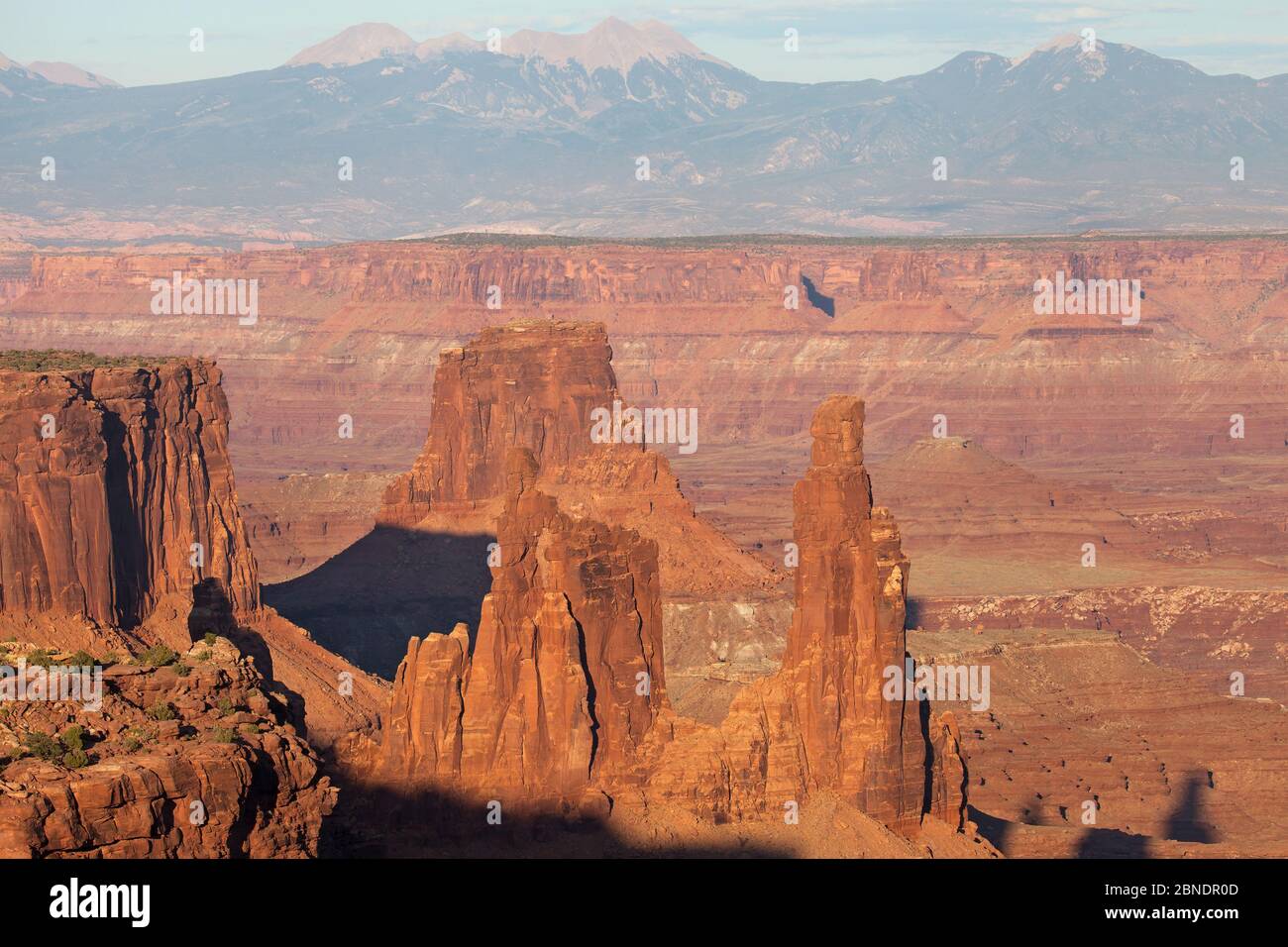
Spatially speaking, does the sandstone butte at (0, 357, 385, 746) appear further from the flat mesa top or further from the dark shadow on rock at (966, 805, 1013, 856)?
the dark shadow on rock at (966, 805, 1013, 856)

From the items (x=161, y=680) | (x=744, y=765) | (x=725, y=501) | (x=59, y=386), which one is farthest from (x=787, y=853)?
(x=725, y=501)

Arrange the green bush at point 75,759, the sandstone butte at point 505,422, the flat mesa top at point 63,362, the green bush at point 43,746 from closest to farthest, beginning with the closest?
1. the green bush at point 75,759
2. the green bush at point 43,746
3. the flat mesa top at point 63,362
4. the sandstone butte at point 505,422

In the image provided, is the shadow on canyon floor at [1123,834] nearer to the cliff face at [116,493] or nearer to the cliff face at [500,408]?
the cliff face at [116,493]

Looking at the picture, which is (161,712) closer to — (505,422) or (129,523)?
(129,523)

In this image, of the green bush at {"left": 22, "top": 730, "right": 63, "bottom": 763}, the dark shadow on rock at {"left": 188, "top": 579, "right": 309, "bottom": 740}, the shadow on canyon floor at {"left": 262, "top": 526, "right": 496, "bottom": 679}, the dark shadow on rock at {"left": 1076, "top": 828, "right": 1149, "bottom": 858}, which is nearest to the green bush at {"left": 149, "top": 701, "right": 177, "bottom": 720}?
the green bush at {"left": 22, "top": 730, "right": 63, "bottom": 763}

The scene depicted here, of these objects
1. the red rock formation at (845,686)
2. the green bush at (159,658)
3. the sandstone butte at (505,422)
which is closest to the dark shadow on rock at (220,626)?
the red rock formation at (845,686)

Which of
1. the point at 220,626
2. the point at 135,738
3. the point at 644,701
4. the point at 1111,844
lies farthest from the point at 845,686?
the point at 135,738
